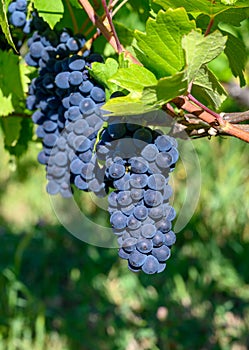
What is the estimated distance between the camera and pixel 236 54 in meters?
0.93

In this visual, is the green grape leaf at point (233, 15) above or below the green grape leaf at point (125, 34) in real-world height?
above

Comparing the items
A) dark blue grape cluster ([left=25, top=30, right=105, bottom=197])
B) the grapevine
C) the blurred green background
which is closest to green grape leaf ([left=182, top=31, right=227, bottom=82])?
the grapevine

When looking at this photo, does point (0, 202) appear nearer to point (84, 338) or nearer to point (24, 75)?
point (84, 338)

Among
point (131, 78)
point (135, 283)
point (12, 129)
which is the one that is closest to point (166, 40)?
point (131, 78)

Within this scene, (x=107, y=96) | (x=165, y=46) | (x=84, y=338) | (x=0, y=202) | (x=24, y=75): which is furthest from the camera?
(x=0, y=202)

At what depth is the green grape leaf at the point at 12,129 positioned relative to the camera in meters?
1.15

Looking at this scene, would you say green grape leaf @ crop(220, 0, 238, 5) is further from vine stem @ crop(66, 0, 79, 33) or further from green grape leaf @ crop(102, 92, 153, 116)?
vine stem @ crop(66, 0, 79, 33)

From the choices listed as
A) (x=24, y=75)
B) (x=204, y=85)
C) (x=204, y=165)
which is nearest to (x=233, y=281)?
(x=204, y=165)

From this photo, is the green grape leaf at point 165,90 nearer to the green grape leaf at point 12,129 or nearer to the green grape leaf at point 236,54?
the green grape leaf at point 236,54

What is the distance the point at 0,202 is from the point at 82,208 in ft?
2.29

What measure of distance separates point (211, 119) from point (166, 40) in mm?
120

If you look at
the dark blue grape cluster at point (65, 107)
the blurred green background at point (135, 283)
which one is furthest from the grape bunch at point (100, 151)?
the blurred green background at point (135, 283)

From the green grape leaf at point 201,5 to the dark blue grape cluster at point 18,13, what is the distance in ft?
1.20

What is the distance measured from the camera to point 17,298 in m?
2.61
